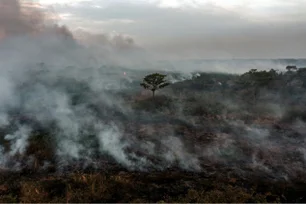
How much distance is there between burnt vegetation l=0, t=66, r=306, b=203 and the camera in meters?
16.5

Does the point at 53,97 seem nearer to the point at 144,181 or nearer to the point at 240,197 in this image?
the point at 144,181

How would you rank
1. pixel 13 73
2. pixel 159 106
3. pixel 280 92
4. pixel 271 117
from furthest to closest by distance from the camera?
pixel 280 92
pixel 13 73
pixel 159 106
pixel 271 117

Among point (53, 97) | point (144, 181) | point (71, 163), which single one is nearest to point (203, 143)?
point (144, 181)

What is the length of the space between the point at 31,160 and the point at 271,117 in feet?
92.9

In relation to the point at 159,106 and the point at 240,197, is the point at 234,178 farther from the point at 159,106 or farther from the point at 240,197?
the point at 159,106

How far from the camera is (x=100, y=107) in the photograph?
3691 centimetres

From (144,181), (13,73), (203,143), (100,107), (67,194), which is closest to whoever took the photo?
(67,194)

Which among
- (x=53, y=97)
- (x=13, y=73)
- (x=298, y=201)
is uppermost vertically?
(x=13, y=73)

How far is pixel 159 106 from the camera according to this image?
39656 mm

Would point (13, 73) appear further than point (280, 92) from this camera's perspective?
No

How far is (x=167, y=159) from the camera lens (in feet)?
70.7

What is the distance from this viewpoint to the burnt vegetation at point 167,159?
54.2ft

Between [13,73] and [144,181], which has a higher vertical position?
[13,73]

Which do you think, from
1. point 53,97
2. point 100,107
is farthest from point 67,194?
point 53,97
